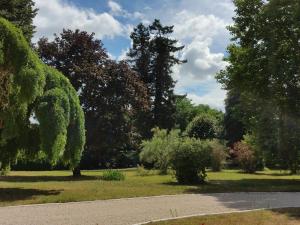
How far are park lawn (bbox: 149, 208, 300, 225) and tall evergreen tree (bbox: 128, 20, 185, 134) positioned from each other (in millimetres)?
42917

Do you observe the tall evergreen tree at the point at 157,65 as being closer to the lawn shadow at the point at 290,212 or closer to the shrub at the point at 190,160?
the shrub at the point at 190,160

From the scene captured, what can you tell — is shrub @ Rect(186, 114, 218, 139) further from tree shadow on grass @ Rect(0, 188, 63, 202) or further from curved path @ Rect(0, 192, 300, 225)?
tree shadow on grass @ Rect(0, 188, 63, 202)

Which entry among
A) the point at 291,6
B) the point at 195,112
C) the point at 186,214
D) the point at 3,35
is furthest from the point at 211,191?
the point at 195,112

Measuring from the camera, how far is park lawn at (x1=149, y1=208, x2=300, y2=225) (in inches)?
447

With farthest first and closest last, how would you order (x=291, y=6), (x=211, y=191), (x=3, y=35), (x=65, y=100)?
(x=291, y=6), (x=211, y=191), (x=65, y=100), (x=3, y=35)

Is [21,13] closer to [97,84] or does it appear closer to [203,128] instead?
[97,84]

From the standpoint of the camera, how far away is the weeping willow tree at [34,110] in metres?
15.7

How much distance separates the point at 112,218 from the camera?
1211 cm

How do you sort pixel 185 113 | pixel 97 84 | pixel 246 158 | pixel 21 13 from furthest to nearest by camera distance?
pixel 185 113 → pixel 246 158 → pixel 97 84 → pixel 21 13

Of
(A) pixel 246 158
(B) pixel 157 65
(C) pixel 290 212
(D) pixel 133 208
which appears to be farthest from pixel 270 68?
(B) pixel 157 65

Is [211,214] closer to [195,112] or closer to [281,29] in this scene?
[281,29]

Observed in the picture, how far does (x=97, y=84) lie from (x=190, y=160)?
408 inches

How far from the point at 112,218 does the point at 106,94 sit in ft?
65.0

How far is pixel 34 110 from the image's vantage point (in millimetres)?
17719
